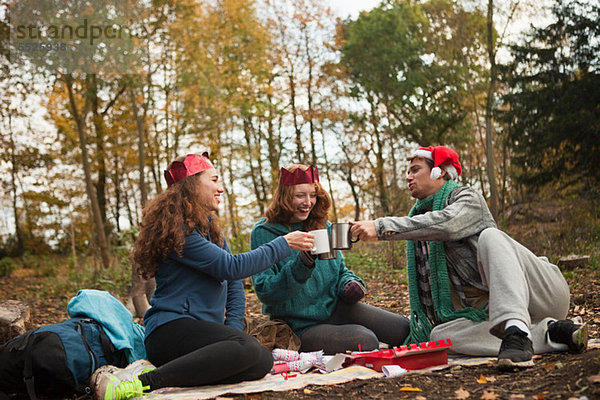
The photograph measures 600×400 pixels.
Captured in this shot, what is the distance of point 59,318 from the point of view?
7645mm

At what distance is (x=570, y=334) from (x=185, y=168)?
239 cm

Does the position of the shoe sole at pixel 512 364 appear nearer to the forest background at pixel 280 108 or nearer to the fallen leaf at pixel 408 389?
the fallen leaf at pixel 408 389

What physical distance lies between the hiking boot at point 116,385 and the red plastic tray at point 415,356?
51.1 inches

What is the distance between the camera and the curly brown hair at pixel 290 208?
12.9ft

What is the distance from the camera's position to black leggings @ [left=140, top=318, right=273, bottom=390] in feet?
9.93

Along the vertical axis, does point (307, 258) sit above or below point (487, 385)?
above

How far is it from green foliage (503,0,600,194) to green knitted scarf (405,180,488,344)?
33.0ft

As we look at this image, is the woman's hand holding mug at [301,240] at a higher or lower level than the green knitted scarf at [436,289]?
higher

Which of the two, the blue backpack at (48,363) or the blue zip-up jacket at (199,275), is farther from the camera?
the blue zip-up jacket at (199,275)

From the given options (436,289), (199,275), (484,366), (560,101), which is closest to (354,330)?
(436,289)

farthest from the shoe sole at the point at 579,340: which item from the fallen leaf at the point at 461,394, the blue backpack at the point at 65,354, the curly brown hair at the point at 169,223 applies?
the blue backpack at the point at 65,354

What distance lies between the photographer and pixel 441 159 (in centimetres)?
365

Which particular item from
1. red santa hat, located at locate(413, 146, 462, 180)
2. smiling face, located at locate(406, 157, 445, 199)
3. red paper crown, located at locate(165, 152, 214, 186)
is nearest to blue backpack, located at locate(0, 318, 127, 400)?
red paper crown, located at locate(165, 152, 214, 186)

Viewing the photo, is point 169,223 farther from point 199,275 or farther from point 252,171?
point 252,171
